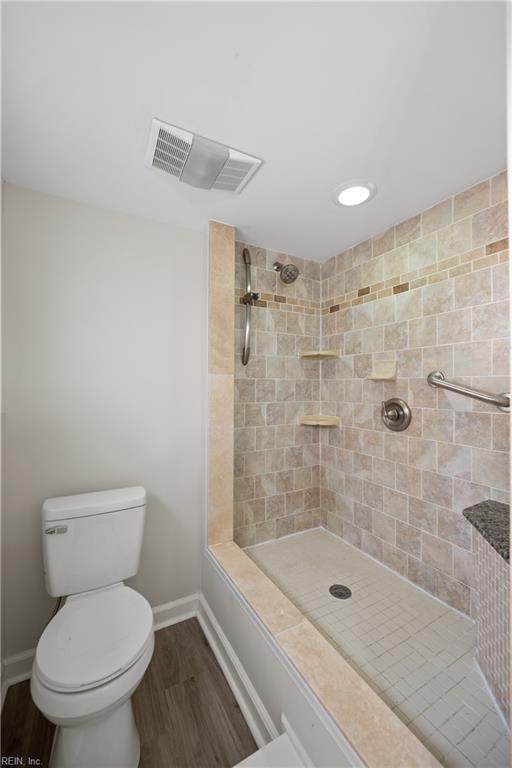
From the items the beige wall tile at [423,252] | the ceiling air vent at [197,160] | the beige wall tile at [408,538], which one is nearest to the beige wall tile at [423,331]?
the beige wall tile at [423,252]

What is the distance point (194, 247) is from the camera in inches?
73.7

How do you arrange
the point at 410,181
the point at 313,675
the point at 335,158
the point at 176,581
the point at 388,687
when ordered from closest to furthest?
the point at 313,675 < the point at 388,687 < the point at 335,158 < the point at 410,181 < the point at 176,581

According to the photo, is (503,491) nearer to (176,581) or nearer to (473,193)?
(473,193)

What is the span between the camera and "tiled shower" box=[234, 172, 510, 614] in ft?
4.71

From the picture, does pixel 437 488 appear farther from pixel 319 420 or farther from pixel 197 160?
pixel 197 160

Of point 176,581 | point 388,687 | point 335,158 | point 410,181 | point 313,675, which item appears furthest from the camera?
point 176,581

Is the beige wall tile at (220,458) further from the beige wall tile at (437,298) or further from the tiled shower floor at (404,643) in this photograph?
the beige wall tile at (437,298)

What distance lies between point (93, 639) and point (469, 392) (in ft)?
5.95

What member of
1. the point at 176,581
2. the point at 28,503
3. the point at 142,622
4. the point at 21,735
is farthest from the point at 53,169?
the point at 21,735

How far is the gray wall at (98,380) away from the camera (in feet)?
4.68

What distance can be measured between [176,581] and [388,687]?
116cm

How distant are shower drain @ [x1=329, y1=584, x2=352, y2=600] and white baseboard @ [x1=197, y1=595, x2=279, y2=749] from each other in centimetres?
60

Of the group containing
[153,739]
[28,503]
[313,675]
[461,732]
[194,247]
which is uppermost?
[194,247]

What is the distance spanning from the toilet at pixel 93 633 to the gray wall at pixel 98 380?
0.21m
